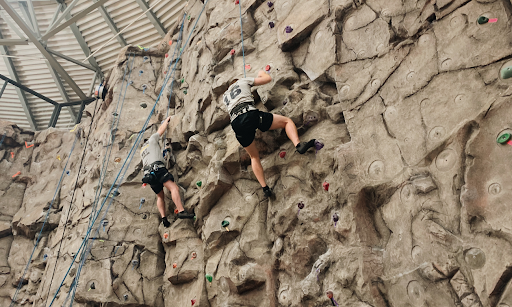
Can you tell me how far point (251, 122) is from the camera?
3771 mm

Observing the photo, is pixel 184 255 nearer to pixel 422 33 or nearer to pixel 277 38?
pixel 277 38

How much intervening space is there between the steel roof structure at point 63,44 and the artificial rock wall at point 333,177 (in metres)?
4.13

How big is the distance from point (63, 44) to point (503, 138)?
11.1 m

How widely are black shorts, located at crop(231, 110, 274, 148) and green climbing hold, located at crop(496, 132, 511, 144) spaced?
202cm

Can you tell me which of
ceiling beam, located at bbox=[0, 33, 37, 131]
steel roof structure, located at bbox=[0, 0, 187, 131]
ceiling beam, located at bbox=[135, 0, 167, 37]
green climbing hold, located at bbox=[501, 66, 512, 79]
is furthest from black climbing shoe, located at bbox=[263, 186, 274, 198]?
ceiling beam, located at bbox=[0, 33, 37, 131]

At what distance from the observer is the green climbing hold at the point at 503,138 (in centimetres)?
242

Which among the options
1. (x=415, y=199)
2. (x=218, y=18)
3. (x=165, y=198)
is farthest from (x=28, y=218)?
(x=415, y=199)

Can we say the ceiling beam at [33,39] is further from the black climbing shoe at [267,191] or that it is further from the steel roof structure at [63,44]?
the black climbing shoe at [267,191]

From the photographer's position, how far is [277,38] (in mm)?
4852

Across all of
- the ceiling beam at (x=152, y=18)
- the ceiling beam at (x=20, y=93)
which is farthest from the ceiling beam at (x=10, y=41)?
the ceiling beam at (x=152, y=18)

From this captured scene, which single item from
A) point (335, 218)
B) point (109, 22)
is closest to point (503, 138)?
point (335, 218)

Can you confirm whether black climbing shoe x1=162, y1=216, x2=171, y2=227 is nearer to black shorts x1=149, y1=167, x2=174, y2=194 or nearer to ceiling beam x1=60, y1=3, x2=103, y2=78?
black shorts x1=149, y1=167, x2=174, y2=194

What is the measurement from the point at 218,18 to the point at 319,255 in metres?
4.26

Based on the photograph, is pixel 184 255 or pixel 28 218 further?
pixel 28 218
